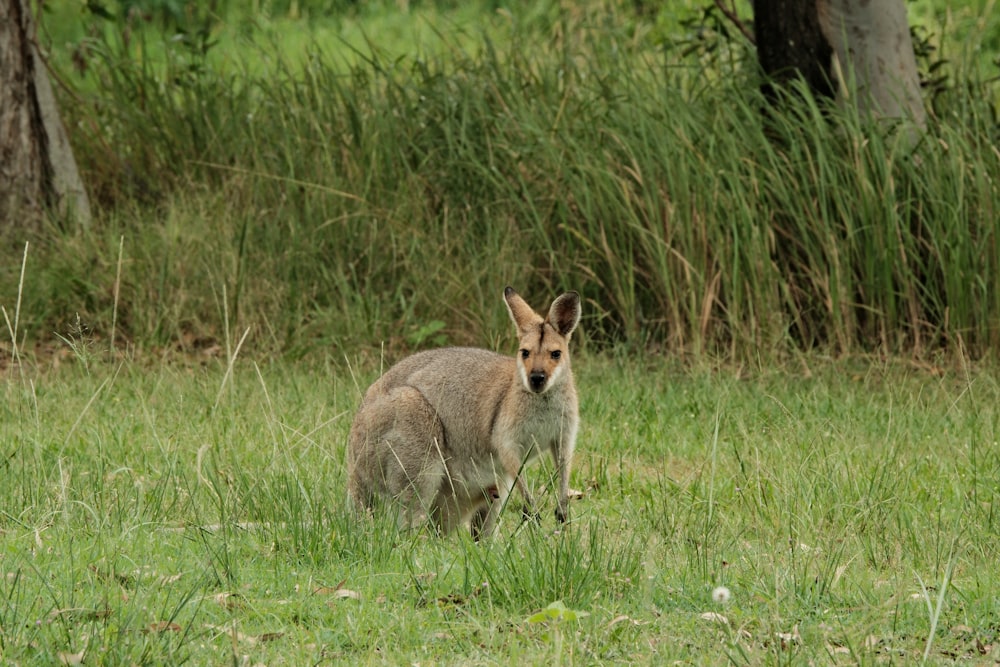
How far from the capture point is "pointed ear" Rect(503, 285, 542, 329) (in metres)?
5.89

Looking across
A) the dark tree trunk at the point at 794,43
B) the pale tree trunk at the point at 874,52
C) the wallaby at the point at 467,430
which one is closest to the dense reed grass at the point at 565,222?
the dark tree trunk at the point at 794,43

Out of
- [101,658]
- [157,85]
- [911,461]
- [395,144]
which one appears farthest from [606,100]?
[101,658]

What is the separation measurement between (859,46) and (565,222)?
7.78 feet

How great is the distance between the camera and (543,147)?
31.8 ft

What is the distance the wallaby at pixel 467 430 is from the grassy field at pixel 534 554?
0.65ft

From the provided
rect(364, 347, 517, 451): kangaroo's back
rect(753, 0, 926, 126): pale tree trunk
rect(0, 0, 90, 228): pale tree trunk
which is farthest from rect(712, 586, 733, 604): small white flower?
rect(0, 0, 90, 228): pale tree trunk

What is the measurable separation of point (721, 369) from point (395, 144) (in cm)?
313

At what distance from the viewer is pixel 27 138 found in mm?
10391

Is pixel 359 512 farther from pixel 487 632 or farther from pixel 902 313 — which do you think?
pixel 902 313

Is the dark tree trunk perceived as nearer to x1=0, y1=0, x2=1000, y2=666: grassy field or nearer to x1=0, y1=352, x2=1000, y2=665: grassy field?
x1=0, y1=0, x2=1000, y2=666: grassy field

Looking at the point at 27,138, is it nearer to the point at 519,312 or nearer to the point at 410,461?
the point at 519,312

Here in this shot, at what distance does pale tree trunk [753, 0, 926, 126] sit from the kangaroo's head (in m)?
4.36

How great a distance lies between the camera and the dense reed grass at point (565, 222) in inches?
353

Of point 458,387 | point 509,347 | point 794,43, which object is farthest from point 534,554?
point 794,43
